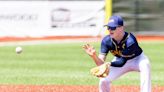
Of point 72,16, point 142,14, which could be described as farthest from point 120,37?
point 142,14

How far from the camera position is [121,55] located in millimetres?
8383

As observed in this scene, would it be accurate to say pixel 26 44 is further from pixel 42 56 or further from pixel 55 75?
pixel 55 75

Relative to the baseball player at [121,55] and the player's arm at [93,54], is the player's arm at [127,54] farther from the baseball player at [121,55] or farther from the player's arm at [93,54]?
the player's arm at [93,54]

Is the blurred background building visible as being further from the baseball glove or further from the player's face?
the baseball glove

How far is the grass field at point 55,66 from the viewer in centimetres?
1207

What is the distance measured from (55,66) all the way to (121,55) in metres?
6.52

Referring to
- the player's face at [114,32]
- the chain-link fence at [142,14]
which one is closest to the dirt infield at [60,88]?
the player's face at [114,32]

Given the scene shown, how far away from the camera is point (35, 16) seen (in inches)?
945

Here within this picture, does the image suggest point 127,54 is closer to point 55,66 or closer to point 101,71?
point 101,71

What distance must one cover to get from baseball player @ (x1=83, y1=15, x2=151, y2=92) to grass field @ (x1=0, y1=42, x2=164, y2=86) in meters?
3.18

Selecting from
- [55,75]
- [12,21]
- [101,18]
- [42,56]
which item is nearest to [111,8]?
[101,18]

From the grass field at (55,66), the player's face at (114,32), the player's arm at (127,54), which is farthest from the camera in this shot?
the grass field at (55,66)

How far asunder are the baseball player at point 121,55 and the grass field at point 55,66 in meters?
3.18

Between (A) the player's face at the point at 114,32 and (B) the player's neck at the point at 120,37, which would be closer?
(A) the player's face at the point at 114,32
